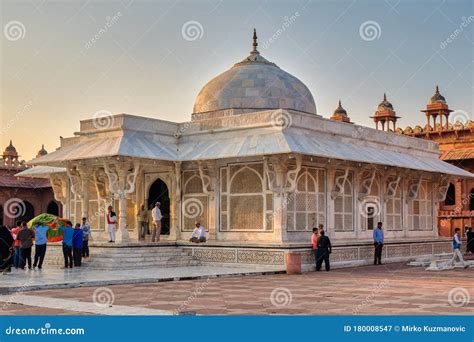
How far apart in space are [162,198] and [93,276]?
7.46 m

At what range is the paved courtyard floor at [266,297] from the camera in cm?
957

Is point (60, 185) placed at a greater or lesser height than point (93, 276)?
greater

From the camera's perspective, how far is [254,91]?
23.5 metres

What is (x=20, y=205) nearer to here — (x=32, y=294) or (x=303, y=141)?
(x=303, y=141)

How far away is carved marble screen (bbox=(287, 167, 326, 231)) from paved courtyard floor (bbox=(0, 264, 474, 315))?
3760 millimetres

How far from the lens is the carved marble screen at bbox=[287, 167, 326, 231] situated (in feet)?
63.8

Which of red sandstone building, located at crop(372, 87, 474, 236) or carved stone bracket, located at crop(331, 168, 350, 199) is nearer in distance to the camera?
carved stone bracket, located at crop(331, 168, 350, 199)

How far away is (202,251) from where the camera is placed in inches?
776

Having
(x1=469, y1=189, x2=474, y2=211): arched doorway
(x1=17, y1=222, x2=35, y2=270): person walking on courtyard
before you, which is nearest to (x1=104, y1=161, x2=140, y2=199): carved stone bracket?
(x1=17, y1=222, x2=35, y2=270): person walking on courtyard

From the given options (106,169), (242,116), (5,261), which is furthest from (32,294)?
(242,116)

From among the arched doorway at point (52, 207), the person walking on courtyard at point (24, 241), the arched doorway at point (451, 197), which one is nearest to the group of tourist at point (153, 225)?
the person walking on courtyard at point (24, 241)

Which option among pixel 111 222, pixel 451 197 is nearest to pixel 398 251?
pixel 111 222

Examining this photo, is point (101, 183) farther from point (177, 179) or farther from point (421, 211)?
point (421, 211)

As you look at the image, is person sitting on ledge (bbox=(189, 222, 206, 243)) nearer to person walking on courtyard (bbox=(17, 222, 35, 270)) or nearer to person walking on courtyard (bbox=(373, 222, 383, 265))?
person walking on courtyard (bbox=(17, 222, 35, 270))
